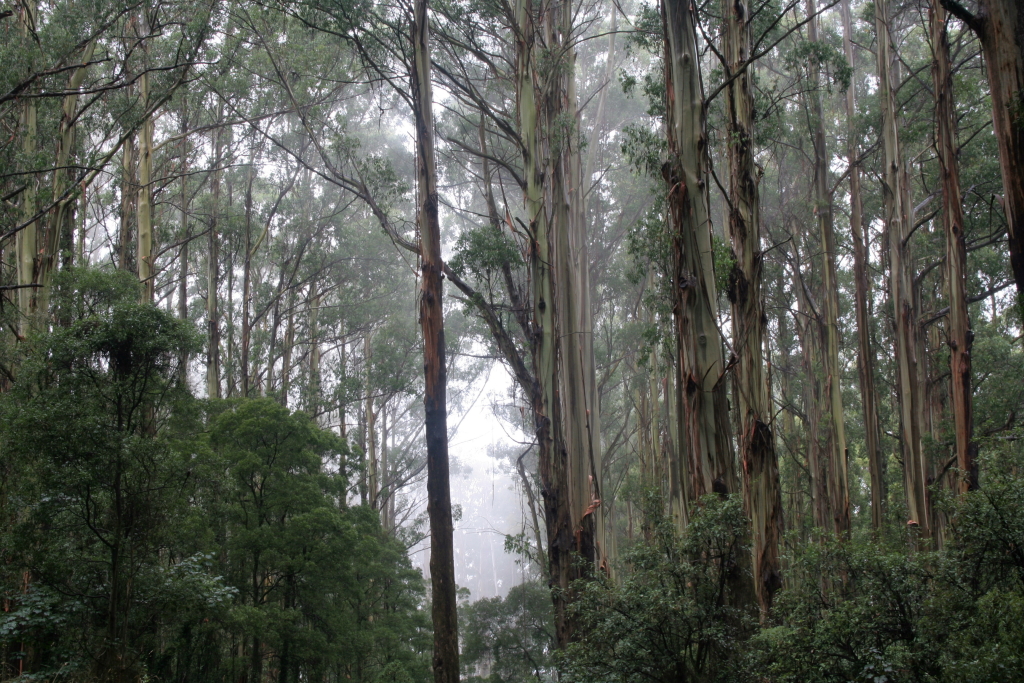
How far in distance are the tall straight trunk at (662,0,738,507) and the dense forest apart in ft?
0.09

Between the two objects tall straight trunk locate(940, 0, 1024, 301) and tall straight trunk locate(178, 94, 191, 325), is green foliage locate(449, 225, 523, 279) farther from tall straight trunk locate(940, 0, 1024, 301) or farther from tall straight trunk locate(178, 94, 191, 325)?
tall straight trunk locate(178, 94, 191, 325)

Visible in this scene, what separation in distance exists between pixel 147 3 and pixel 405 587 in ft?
37.6

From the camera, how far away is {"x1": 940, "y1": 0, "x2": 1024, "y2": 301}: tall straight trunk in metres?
4.08

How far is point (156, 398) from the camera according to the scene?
841 cm

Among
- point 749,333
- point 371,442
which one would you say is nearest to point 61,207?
point 749,333

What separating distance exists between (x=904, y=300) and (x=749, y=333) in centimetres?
446

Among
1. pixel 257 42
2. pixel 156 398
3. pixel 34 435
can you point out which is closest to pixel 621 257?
pixel 257 42

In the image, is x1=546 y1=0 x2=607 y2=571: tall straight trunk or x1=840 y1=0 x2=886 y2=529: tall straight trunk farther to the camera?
x1=840 y1=0 x2=886 y2=529: tall straight trunk

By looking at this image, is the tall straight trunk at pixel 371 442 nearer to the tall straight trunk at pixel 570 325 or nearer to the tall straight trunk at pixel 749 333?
the tall straight trunk at pixel 570 325

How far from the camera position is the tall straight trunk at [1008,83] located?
408 centimetres

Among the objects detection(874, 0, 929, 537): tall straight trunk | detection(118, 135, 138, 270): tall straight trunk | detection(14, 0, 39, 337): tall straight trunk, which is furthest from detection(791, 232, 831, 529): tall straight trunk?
detection(14, 0, 39, 337): tall straight trunk

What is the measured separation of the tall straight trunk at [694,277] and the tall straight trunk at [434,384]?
2.37 meters

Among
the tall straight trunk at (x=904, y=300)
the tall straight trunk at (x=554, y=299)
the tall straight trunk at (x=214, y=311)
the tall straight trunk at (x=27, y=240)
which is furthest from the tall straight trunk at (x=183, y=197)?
the tall straight trunk at (x=904, y=300)

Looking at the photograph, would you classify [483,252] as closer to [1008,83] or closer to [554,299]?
[554,299]
